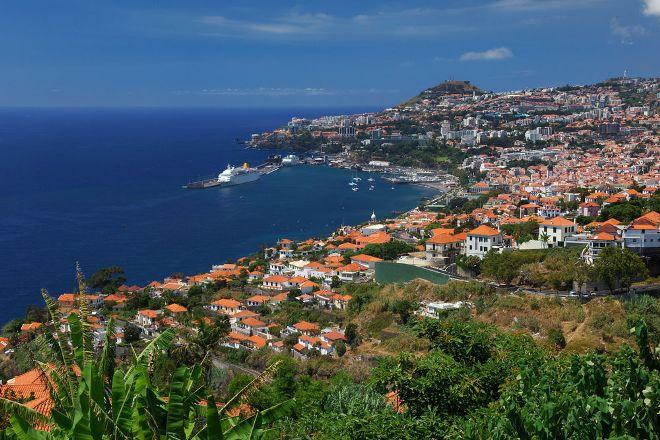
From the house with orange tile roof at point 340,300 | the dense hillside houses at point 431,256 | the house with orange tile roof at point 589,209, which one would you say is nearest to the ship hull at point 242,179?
the dense hillside houses at point 431,256

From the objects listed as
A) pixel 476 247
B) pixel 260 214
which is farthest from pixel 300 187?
pixel 476 247

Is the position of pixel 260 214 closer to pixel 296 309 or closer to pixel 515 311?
pixel 296 309

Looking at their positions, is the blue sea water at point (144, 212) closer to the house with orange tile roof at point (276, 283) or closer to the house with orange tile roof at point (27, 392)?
the house with orange tile roof at point (276, 283)

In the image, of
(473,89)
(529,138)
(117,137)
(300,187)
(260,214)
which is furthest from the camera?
(473,89)

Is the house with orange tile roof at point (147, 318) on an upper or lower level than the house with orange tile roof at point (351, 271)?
lower

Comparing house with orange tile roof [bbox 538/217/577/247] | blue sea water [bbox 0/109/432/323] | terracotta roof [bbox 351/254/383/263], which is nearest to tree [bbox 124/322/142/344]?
blue sea water [bbox 0/109/432/323]

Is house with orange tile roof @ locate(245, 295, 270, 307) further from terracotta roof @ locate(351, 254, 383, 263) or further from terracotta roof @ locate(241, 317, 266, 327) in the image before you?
terracotta roof @ locate(351, 254, 383, 263)
